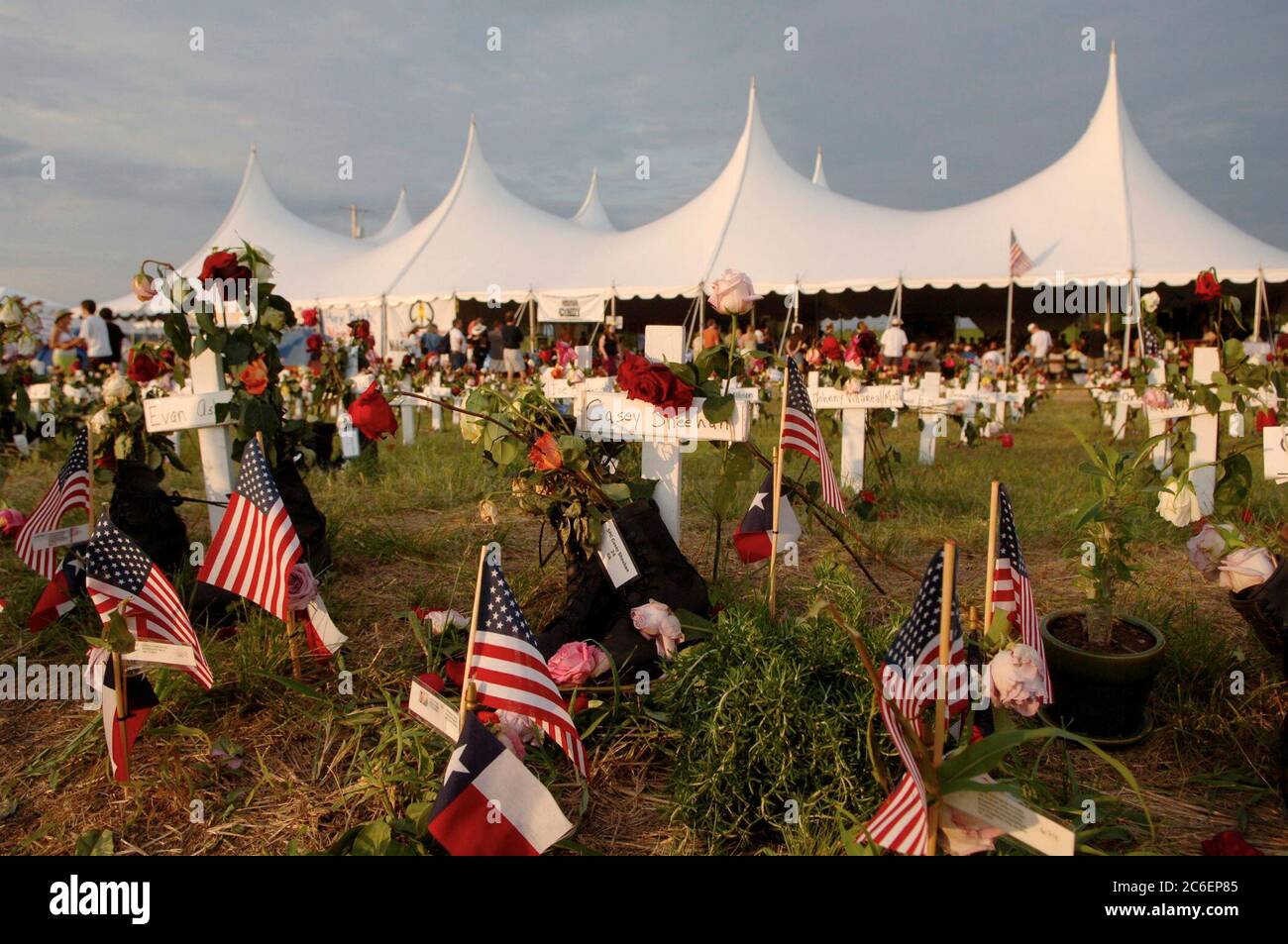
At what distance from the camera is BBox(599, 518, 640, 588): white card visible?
2420 millimetres

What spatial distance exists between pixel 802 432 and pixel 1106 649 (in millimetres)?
984

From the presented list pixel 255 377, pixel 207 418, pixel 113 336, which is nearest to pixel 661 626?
pixel 255 377

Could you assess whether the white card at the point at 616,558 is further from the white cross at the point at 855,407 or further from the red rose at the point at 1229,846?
the white cross at the point at 855,407

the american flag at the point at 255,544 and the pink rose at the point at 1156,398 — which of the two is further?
the pink rose at the point at 1156,398

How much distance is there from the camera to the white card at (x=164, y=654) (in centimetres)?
193

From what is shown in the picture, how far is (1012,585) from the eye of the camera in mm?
1712

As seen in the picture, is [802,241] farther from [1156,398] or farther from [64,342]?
[1156,398]

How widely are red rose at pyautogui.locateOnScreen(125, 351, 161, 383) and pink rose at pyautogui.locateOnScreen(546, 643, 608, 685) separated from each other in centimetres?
188

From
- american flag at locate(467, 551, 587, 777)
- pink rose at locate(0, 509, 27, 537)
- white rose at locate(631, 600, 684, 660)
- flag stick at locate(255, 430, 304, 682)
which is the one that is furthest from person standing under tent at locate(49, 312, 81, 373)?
american flag at locate(467, 551, 587, 777)

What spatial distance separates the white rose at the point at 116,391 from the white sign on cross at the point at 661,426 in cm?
174

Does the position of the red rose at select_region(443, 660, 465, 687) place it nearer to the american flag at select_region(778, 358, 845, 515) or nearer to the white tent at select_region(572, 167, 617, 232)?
the american flag at select_region(778, 358, 845, 515)

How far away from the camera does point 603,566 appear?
8.21 ft

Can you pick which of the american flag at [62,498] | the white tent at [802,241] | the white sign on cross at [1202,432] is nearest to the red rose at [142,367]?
the american flag at [62,498]
